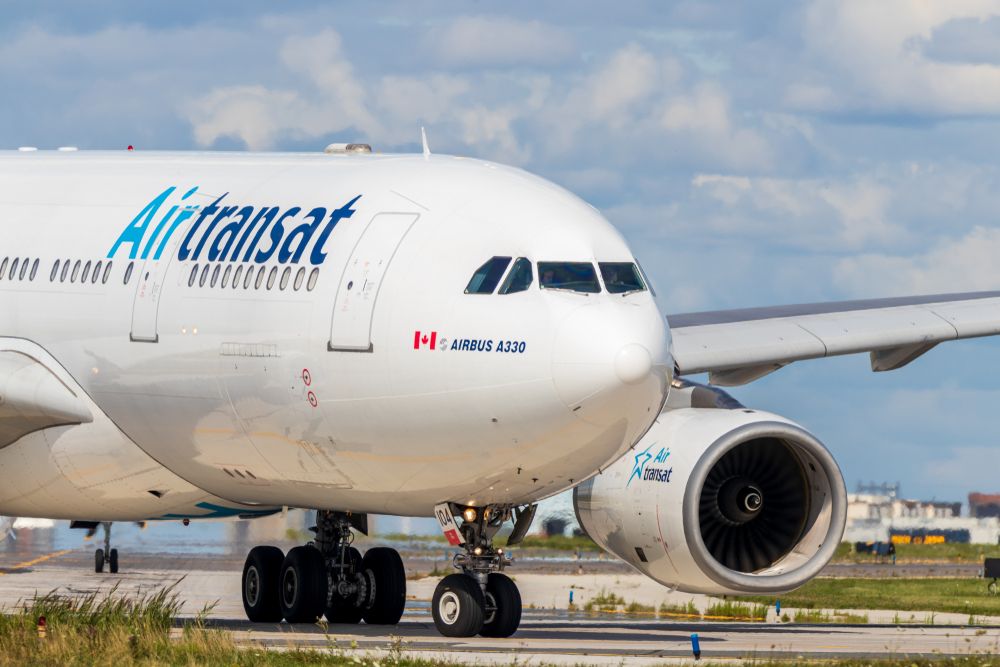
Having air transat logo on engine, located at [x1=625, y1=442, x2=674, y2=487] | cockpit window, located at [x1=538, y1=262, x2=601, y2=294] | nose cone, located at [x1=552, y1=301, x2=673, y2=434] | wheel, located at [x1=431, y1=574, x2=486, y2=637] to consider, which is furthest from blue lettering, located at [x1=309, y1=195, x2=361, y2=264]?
air transat logo on engine, located at [x1=625, y1=442, x2=674, y2=487]

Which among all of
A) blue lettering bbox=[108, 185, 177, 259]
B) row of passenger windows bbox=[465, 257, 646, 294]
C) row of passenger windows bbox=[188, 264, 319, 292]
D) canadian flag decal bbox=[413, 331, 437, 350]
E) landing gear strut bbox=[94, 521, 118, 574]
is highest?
blue lettering bbox=[108, 185, 177, 259]

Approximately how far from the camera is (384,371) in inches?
779

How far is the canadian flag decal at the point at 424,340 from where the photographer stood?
19.5 metres

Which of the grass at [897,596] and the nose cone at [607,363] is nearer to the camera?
the nose cone at [607,363]

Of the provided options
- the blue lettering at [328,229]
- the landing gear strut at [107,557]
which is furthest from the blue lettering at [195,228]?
the landing gear strut at [107,557]

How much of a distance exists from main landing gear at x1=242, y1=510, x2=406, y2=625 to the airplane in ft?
0.12

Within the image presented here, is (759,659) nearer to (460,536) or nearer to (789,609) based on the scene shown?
(460,536)

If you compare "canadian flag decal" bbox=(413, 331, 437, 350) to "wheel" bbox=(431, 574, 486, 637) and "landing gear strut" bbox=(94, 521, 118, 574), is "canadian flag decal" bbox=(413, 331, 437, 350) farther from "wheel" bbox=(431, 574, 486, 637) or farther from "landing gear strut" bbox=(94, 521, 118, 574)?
"landing gear strut" bbox=(94, 521, 118, 574)

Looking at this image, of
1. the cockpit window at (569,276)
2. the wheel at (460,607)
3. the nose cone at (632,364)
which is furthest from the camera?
the wheel at (460,607)

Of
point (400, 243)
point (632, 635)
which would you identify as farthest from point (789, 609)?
point (400, 243)

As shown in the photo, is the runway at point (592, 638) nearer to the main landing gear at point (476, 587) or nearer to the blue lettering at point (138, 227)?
the main landing gear at point (476, 587)

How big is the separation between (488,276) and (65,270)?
6426 millimetres

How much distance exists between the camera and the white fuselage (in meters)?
19.2

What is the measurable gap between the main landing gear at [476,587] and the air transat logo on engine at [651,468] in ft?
8.39
